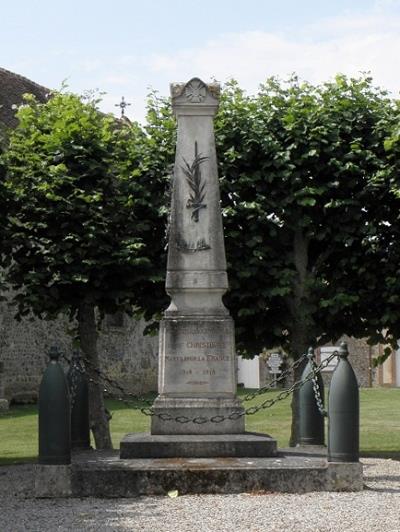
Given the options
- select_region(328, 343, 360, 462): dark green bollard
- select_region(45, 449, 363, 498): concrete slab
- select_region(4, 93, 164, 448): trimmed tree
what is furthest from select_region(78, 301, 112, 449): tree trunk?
select_region(328, 343, 360, 462): dark green bollard

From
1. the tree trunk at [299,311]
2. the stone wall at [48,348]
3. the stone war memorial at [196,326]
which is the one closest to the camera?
the stone war memorial at [196,326]

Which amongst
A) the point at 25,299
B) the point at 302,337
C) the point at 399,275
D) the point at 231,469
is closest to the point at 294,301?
the point at 302,337

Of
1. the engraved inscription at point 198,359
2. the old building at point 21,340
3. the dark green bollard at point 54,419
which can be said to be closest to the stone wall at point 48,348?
the old building at point 21,340

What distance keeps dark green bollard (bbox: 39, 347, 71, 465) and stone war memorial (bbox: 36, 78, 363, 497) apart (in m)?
0.05

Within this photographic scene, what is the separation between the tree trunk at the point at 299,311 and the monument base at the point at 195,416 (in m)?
3.78

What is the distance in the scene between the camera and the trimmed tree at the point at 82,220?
529 inches

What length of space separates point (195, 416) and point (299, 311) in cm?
406

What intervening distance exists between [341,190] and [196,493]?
6.07 metres

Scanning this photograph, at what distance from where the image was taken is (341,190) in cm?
1389

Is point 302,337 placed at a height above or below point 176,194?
below

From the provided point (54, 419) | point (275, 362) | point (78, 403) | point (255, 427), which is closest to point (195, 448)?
point (54, 419)

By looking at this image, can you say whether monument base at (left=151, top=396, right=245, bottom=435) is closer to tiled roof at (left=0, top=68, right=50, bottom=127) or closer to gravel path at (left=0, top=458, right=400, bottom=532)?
gravel path at (left=0, top=458, right=400, bottom=532)

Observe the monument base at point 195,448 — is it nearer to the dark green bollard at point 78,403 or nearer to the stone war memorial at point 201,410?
the stone war memorial at point 201,410

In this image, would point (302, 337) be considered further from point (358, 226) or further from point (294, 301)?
point (358, 226)
